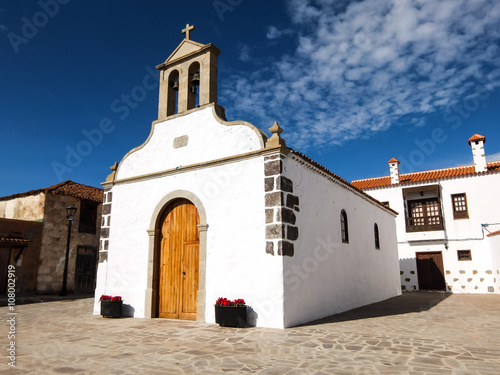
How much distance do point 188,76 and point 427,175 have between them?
52.8 feet

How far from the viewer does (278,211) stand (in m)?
7.02

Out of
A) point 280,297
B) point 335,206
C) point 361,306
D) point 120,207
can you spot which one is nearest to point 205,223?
point 280,297

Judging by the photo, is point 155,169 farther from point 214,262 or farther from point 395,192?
point 395,192

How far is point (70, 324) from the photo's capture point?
748 cm

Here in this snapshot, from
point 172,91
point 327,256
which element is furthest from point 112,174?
point 327,256

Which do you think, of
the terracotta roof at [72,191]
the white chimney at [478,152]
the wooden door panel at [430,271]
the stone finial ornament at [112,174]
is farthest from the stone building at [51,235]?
the white chimney at [478,152]

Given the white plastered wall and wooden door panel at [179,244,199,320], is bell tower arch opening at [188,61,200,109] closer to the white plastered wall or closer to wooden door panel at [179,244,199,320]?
the white plastered wall

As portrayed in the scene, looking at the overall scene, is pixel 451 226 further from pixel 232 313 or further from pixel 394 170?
pixel 232 313

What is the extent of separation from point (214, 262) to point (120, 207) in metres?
3.53

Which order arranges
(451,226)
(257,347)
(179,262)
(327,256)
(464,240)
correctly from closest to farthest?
(257,347) < (179,262) < (327,256) < (464,240) < (451,226)

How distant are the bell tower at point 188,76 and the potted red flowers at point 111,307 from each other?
470 cm

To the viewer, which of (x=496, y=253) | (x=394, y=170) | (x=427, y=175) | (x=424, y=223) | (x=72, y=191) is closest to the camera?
(x=496, y=253)

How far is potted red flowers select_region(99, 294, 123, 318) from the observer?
845cm

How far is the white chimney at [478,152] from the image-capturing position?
18422 millimetres
